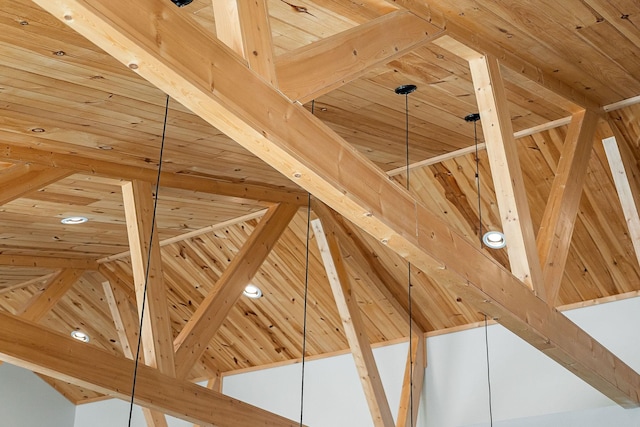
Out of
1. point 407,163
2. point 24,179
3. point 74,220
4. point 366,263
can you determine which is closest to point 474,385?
point 366,263

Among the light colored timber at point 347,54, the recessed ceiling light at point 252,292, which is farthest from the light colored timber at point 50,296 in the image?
the recessed ceiling light at point 252,292

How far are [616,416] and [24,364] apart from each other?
13.3 ft

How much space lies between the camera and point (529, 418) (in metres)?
5.90

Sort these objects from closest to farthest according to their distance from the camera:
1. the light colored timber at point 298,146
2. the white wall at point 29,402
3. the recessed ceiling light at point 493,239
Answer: the light colored timber at point 298,146
the white wall at point 29,402
the recessed ceiling light at point 493,239

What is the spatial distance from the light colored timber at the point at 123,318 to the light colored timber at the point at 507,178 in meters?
1.84

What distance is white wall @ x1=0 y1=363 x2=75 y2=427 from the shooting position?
9.12ft

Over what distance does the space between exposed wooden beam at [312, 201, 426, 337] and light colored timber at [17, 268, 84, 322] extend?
129 inches

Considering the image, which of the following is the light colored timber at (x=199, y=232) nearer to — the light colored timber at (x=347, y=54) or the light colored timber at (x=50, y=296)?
the light colored timber at (x=50, y=296)

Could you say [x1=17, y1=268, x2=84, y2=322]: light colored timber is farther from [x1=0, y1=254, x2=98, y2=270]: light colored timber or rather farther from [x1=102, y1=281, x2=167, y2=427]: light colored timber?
[x1=102, y1=281, x2=167, y2=427]: light colored timber

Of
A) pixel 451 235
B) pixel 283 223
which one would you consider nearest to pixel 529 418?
pixel 283 223

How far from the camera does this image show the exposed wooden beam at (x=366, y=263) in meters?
6.45

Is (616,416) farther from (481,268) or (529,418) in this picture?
(481,268)

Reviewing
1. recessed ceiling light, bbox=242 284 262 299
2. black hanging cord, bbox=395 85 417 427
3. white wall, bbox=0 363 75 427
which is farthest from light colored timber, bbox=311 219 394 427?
white wall, bbox=0 363 75 427

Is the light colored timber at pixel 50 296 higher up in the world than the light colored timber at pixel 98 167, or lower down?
lower down
